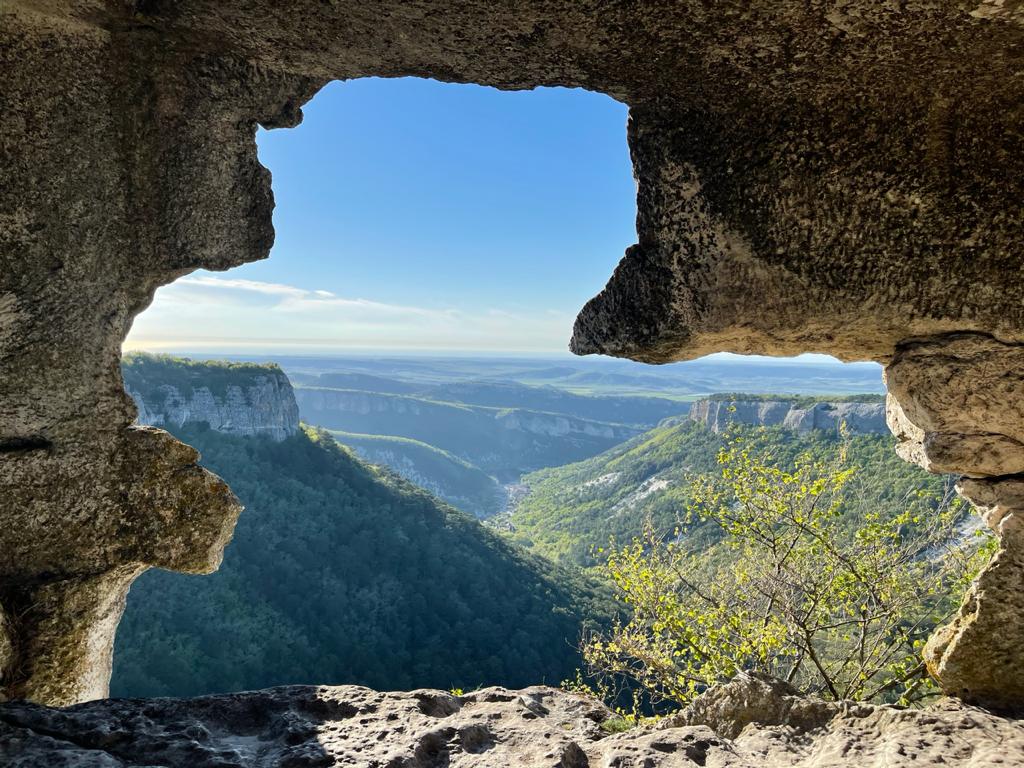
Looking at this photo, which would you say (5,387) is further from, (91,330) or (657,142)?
(657,142)

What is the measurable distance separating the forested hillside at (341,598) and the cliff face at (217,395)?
197 cm

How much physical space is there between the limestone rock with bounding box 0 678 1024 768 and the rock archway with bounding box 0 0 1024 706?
607 millimetres

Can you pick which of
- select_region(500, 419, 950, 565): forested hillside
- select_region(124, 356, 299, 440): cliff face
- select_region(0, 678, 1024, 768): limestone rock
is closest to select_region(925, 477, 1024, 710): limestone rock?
select_region(0, 678, 1024, 768): limestone rock

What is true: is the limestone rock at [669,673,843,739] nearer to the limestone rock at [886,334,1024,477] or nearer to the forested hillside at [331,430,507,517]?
the limestone rock at [886,334,1024,477]

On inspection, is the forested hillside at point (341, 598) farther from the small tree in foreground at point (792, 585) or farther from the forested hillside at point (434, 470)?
the forested hillside at point (434, 470)

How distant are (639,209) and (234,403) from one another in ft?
241

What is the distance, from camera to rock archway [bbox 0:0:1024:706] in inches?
104

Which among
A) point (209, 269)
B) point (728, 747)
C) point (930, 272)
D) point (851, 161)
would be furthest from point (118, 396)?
point (930, 272)

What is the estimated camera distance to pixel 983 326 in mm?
2736

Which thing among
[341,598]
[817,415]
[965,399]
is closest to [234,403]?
[341,598]

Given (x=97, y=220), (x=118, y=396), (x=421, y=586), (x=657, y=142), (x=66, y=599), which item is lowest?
(x=421, y=586)

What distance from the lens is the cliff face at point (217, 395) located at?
63969mm

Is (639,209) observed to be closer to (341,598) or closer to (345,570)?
(341,598)

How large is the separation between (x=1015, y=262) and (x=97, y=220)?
4790 mm
